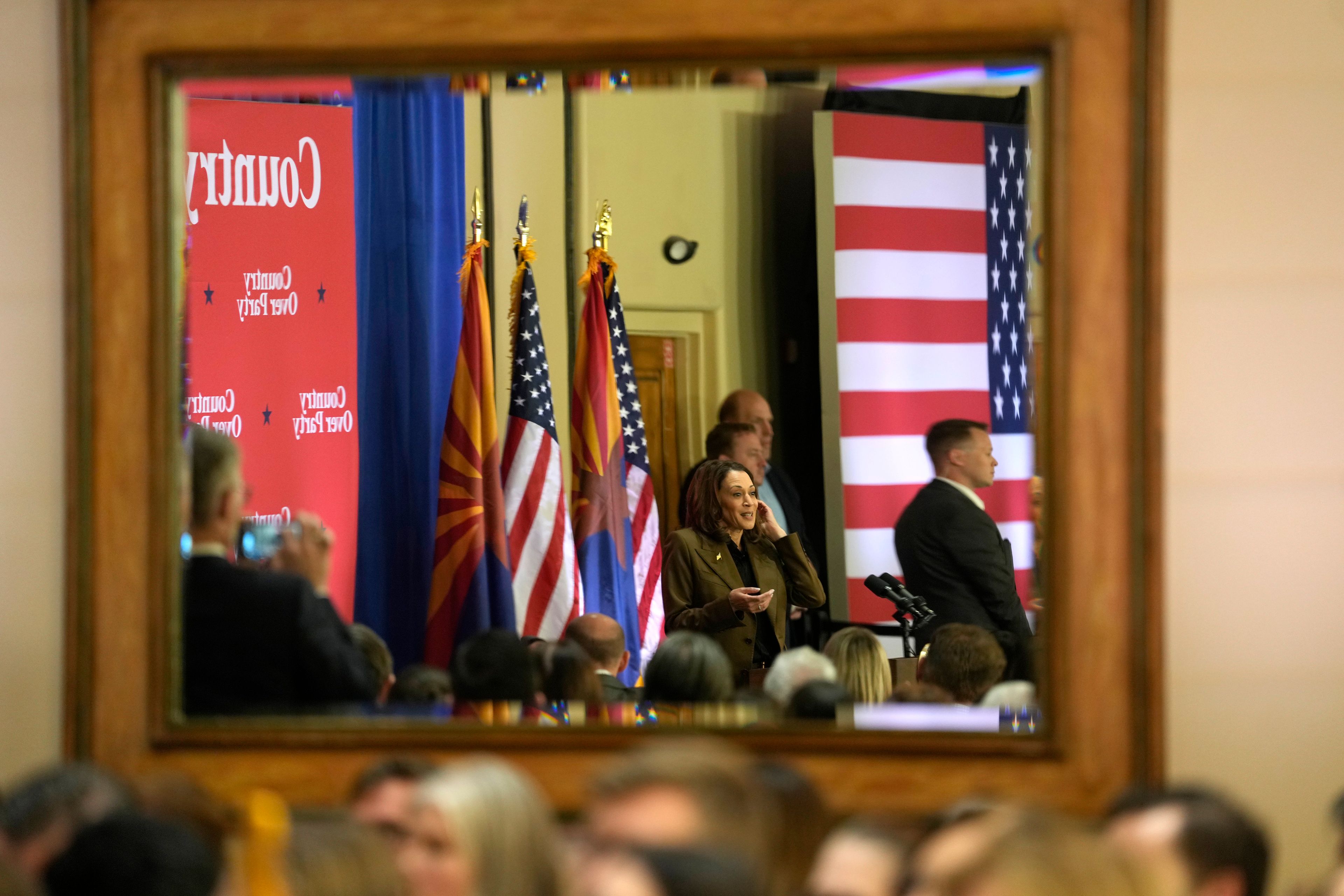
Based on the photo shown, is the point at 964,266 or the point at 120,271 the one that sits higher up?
the point at 964,266

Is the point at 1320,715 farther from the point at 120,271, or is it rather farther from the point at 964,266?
the point at 964,266

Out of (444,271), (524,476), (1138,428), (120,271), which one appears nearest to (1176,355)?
(1138,428)

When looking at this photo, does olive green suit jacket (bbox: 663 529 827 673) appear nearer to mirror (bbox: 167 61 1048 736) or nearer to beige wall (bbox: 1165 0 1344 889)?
mirror (bbox: 167 61 1048 736)

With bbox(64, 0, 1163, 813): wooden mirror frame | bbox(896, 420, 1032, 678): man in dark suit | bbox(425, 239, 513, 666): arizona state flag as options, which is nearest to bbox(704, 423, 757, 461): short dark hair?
bbox(896, 420, 1032, 678): man in dark suit

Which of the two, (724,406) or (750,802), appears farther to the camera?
(724,406)

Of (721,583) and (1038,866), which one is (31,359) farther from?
(721,583)

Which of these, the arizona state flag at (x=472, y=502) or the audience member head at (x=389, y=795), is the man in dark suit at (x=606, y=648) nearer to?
the arizona state flag at (x=472, y=502)

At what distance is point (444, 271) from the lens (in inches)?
178

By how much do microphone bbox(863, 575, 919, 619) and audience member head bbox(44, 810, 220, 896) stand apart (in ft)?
10.0

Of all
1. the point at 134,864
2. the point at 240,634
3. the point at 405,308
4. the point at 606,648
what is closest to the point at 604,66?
the point at 240,634

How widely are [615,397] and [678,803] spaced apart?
11.1 feet

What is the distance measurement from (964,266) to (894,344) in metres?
0.37

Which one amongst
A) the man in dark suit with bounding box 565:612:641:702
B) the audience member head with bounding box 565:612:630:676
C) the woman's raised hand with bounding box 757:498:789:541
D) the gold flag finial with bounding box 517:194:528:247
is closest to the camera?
the man in dark suit with bounding box 565:612:641:702

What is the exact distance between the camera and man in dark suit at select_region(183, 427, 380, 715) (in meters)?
1.97
